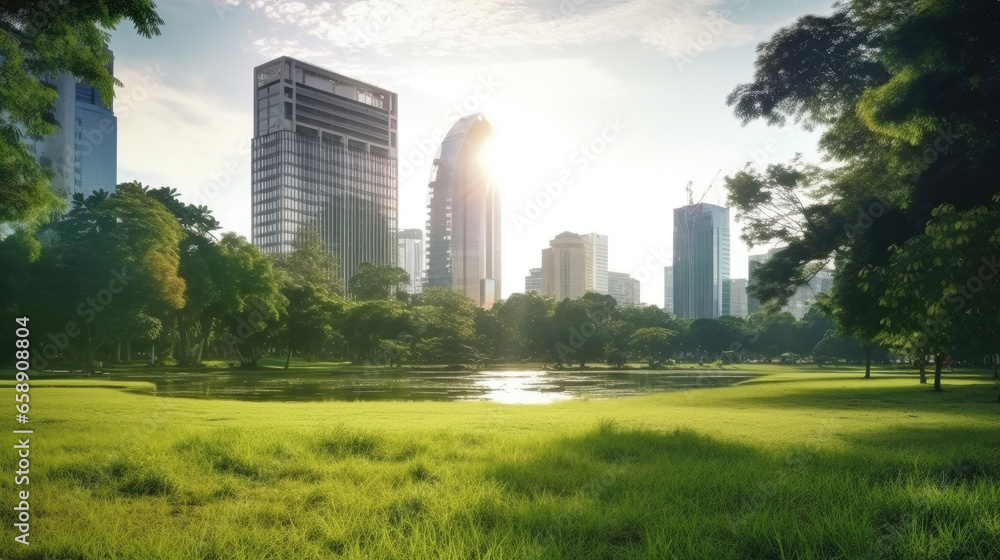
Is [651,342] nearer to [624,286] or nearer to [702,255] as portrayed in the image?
[702,255]

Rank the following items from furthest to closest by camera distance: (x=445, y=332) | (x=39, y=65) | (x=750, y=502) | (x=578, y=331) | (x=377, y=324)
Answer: (x=578, y=331)
(x=377, y=324)
(x=445, y=332)
(x=39, y=65)
(x=750, y=502)

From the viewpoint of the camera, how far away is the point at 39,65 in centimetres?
1038

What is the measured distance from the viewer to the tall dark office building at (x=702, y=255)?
62.2 metres

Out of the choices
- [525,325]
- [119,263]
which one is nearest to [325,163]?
[525,325]

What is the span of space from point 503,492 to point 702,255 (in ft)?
208

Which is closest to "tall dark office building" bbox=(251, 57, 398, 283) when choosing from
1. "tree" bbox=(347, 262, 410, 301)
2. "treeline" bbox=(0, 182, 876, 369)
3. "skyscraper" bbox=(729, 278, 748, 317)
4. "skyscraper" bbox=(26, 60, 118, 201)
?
"tree" bbox=(347, 262, 410, 301)

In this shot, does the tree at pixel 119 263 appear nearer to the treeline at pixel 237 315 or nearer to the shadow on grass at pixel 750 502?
the treeline at pixel 237 315

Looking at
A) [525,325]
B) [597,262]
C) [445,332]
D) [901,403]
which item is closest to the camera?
[901,403]

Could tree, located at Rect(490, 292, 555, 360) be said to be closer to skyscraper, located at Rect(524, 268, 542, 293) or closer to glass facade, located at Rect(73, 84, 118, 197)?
glass facade, located at Rect(73, 84, 118, 197)

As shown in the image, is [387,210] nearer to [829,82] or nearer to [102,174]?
[102,174]

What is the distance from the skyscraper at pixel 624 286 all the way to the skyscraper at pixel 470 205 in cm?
2983

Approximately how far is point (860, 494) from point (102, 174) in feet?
102

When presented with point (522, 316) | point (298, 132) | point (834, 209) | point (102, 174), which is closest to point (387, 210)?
point (298, 132)

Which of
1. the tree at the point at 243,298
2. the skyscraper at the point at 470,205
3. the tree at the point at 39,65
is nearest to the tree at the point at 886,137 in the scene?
the tree at the point at 39,65
